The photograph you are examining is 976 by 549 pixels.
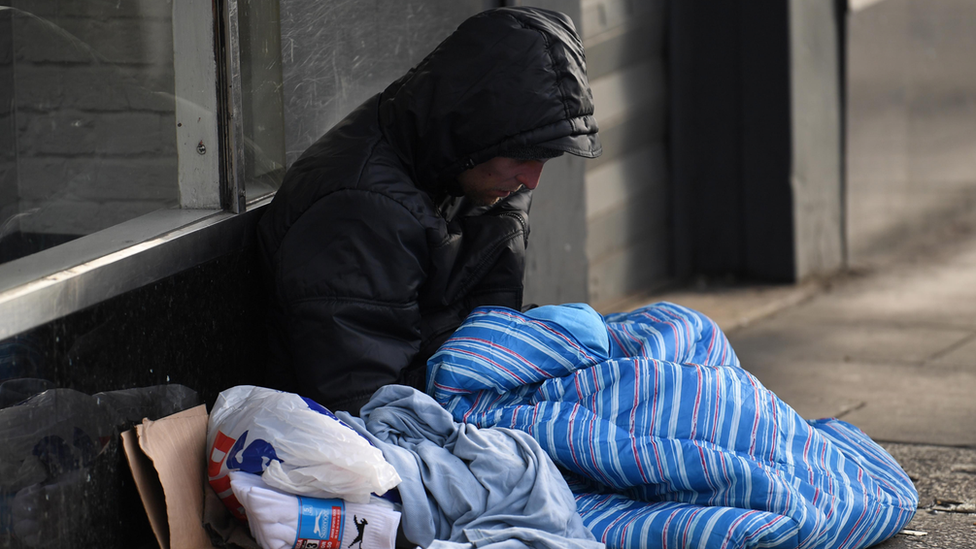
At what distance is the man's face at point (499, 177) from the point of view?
101 inches

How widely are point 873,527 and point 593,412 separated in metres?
0.64

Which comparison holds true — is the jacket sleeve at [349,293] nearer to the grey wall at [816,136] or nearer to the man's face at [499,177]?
the man's face at [499,177]

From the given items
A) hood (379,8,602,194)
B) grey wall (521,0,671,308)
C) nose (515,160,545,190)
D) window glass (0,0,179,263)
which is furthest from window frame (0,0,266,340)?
grey wall (521,0,671,308)

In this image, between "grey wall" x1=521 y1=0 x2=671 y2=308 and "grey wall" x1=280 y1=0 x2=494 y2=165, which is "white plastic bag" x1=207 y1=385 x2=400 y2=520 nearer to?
"grey wall" x1=280 y1=0 x2=494 y2=165

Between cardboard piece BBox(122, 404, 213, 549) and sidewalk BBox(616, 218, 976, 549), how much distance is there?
1.48m

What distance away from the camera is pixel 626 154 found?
211 inches

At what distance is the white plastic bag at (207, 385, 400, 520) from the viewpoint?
2.07 m

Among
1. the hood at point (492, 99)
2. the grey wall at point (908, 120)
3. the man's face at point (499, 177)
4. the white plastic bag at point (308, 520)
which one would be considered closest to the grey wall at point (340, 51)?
the hood at point (492, 99)

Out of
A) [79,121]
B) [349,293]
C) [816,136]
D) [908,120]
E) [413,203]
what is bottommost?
[908,120]

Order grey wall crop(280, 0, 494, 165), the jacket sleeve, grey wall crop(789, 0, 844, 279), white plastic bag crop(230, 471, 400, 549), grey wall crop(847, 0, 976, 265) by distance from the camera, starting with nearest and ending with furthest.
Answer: white plastic bag crop(230, 471, 400, 549)
the jacket sleeve
grey wall crop(280, 0, 494, 165)
grey wall crop(789, 0, 844, 279)
grey wall crop(847, 0, 976, 265)

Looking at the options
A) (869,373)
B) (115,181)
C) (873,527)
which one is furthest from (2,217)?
(869,373)

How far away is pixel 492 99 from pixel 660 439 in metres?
0.81

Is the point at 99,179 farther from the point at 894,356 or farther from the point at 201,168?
the point at 894,356

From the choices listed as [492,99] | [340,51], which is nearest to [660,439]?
[492,99]
